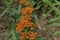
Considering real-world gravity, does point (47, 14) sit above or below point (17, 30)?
above

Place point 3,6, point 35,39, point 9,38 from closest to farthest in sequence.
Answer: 1. point 35,39
2. point 9,38
3. point 3,6

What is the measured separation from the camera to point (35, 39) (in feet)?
7.56

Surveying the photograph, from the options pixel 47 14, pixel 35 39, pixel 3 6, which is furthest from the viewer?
pixel 3 6

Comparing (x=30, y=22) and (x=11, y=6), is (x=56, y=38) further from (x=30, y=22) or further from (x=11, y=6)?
(x=11, y=6)

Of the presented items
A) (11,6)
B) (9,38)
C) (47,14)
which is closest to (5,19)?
(11,6)

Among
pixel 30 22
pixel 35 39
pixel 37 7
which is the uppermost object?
pixel 37 7

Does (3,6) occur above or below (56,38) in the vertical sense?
above

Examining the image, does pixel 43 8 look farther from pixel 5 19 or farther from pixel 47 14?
pixel 5 19

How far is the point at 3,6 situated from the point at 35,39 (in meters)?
0.77

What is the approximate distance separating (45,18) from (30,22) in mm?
458

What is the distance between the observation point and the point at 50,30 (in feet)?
8.62

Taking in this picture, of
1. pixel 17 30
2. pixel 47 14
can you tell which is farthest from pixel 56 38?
pixel 17 30

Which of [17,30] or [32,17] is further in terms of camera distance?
[32,17]

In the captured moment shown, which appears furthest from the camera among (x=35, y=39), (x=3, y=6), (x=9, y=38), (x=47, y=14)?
(x=3, y=6)
